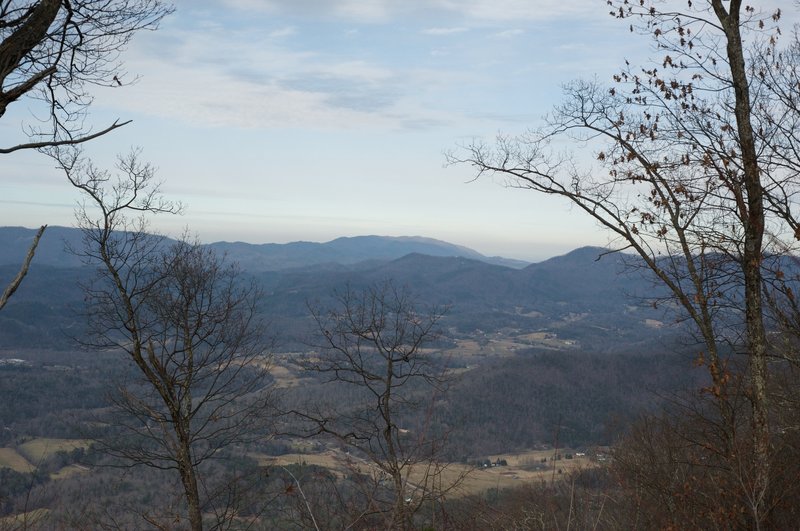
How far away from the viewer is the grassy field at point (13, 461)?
54.5 meters

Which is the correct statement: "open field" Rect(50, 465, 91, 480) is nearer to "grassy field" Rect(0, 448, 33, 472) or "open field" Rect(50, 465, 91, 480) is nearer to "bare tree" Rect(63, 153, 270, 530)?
"grassy field" Rect(0, 448, 33, 472)

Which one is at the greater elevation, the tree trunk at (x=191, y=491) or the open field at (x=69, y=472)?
the tree trunk at (x=191, y=491)

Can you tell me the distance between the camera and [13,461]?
190ft

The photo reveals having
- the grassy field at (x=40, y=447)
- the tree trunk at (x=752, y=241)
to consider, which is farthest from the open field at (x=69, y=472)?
the tree trunk at (x=752, y=241)

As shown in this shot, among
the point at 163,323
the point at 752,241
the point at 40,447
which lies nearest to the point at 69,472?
the point at 40,447

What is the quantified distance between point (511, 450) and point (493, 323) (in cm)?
11081

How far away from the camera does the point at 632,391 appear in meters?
94.8

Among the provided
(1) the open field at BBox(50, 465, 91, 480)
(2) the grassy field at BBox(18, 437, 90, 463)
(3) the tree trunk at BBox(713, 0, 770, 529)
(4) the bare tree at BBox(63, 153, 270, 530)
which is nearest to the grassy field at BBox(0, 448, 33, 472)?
(2) the grassy field at BBox(18, 437, 90, 463)

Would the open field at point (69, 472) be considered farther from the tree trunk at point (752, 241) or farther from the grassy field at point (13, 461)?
the tree trunk at point (752, 241)

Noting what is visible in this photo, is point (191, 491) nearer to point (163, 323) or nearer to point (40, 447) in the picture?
point (163, 323)

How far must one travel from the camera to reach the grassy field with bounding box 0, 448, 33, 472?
5448cm

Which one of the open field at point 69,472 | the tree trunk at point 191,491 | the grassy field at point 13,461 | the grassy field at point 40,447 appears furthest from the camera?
the grassy field at point 40,447

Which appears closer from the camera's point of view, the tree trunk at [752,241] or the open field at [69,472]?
the tree trunk at [752,241]

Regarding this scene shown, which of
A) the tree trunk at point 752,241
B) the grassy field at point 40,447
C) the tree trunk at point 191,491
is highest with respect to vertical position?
the tree trunk at point 752,241
